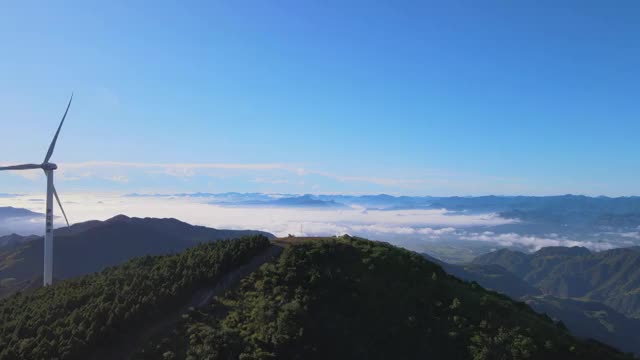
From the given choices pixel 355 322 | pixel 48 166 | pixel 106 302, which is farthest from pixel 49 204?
pixel 355 322

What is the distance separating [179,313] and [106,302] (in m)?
8.34

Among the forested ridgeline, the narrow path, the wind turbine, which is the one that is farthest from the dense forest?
the wind turbine

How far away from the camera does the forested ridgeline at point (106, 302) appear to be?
49.3m

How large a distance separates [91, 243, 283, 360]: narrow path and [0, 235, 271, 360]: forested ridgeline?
75 centimetres

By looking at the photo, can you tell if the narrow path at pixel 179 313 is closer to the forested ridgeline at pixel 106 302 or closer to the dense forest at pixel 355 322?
the forested ridgeline at pixel 106 302

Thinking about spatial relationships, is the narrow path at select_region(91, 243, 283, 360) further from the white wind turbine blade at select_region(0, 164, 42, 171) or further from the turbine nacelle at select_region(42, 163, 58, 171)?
the white wind turbine blade at select_region(0, 164, 42, 171)

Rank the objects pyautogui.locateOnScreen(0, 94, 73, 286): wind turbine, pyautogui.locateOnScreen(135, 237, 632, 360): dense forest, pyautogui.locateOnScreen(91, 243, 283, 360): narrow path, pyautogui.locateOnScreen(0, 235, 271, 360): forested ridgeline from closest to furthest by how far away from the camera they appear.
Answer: pyautogui.locateOnScreen(135, 237, 632, 360): dense forest
pyautogui.locateOnScreen(91, 243, 283, 360): narrow path
pyautogui.locateOnScreen(0, 235, 271, 360): forested ridgeline
pyautogui.locateOnScreen(0, 94, 73, 286): wind turbine

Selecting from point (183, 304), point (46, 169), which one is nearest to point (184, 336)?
point (183, 304)

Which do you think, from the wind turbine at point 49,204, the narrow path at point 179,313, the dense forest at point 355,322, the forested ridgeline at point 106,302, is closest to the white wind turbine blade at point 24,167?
the wind turbine at point 49,204

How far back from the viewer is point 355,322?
5162cm

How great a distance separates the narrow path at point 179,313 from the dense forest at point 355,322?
134cm

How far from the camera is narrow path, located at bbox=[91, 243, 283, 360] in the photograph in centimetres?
4844

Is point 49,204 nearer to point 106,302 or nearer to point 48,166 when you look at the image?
point 48,166

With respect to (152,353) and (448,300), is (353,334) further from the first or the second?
(152,353)
